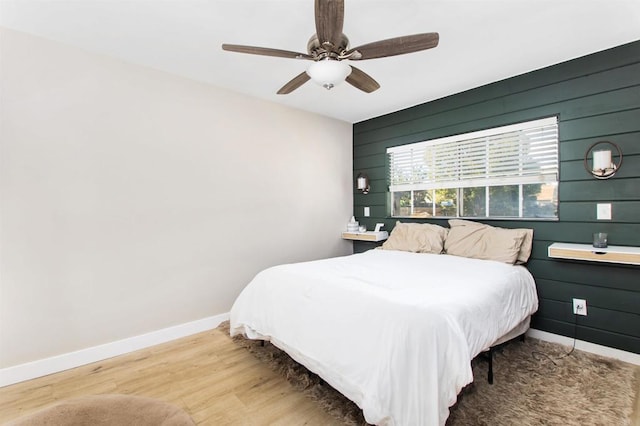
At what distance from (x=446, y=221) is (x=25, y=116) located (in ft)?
13.2

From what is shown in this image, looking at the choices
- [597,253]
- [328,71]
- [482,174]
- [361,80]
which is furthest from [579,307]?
[328,71]

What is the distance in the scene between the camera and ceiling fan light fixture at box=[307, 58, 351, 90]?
6.01 ft

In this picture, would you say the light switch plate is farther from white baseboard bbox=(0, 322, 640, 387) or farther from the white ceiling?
the white ceiling

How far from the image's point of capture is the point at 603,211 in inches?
97.7

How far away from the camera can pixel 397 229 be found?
368 cm

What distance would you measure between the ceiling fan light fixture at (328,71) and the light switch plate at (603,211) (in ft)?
7.94

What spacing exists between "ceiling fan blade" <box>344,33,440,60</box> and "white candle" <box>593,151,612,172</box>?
70.2 inches

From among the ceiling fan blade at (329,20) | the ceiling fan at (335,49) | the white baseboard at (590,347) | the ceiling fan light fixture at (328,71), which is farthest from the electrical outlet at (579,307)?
the ceiling fan blade at (329,20)

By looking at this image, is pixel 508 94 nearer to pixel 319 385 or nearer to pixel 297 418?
pixel 319 385

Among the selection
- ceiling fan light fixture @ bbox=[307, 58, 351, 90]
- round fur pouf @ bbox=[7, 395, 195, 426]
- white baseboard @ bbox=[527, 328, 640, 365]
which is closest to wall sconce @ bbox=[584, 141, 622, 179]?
white baseboard @ bbox=[527, 328, 640, 365]

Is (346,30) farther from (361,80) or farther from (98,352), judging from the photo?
(98,352)

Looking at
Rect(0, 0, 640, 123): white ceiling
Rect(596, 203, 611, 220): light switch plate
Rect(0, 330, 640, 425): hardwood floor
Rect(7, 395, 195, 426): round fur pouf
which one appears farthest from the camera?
Rect(596, 203, 611, 220): light switch plate

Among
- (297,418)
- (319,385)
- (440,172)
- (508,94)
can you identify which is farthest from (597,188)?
(297,418)

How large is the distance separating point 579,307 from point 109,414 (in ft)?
11.3
